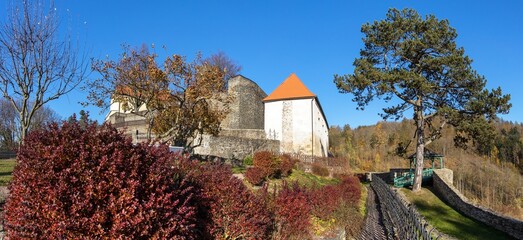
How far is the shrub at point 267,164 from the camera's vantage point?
15345 millimetres

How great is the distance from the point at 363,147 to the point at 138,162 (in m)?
64.2

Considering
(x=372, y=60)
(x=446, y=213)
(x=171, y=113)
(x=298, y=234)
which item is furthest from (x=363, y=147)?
(x=298, y=234)

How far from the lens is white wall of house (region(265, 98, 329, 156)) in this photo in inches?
1404

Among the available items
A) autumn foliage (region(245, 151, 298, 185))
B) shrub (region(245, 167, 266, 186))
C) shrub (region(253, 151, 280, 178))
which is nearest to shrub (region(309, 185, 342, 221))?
shrub (region(245, 167, 266, 186))

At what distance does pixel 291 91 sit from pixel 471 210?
23.1 meters

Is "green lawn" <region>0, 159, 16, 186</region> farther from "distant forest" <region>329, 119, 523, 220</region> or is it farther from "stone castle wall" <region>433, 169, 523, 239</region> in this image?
"distant forest" <region>329, 119, 523, 220</region>

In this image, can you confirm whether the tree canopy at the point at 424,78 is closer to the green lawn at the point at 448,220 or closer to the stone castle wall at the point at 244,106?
the green lawn at the point at 448,220

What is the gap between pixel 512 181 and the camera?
82.7 feet

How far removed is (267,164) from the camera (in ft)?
51.3

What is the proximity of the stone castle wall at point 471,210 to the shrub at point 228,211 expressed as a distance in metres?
11.5

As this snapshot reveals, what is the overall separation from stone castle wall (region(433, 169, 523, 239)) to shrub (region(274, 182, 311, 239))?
386 inches

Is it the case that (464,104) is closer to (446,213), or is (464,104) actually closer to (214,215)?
(446,213)

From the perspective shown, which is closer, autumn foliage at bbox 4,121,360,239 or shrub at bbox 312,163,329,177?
autumn foliage at bbox 4,121,360,239

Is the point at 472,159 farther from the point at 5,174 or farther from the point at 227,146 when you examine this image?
→ the point at 5,174
